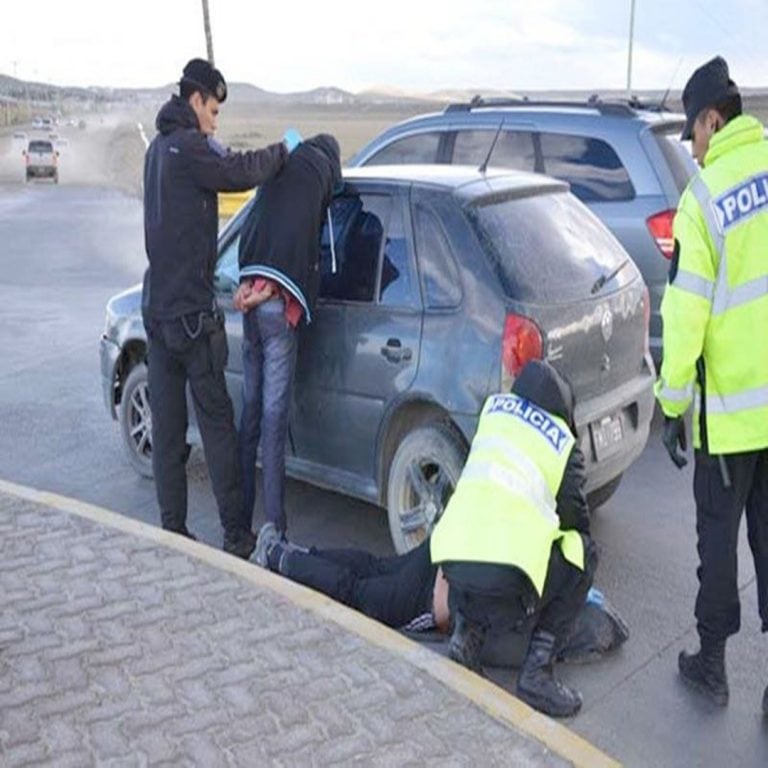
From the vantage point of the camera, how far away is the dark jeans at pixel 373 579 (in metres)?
4.50

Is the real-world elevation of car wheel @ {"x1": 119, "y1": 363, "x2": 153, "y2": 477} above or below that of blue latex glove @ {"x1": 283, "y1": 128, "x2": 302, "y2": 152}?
below

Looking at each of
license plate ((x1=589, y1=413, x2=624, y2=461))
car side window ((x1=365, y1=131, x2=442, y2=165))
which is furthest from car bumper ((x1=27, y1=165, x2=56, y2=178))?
license plate ((x1=589, y1=413, x2=624, y2=461))

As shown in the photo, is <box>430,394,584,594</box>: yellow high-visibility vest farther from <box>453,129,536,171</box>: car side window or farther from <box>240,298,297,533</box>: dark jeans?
<box>453,129,536,171</box>: car side window

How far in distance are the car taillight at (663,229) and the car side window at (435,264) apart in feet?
8.67

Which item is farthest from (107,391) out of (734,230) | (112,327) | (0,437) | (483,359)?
(734,230)

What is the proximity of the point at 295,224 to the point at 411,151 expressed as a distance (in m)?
4.15

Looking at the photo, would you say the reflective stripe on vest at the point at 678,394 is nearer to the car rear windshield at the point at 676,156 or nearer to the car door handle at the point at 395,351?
the car door handle at the point at 395,351

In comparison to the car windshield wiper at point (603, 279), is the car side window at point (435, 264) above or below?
above

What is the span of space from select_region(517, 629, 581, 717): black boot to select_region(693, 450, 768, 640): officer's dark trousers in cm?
57

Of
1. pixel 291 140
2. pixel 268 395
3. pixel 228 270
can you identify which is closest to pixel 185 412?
pixel 268 395

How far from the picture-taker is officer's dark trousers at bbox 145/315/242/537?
5.25m

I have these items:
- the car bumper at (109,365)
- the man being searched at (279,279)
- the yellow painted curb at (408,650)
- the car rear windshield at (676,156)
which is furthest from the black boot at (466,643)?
the car rear windshield at (676,156)

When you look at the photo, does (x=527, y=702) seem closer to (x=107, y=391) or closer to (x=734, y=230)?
(x=734, y=230)

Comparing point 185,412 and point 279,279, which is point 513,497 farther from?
point 185,412
